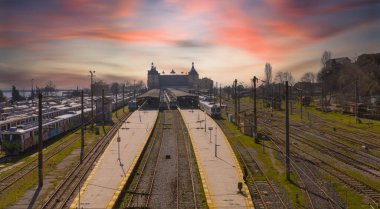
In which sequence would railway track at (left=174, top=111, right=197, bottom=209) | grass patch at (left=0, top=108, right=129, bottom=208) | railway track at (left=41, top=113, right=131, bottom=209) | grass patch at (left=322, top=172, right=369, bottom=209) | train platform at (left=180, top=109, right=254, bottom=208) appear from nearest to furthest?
grass patch at (left=322, top=172, right=369, bottom=209)
train platform at (left=180, top=109, right=254, bottom=208)
railway track at (left=174, top=111, right=197, bottom=209)
railway track at (left=41, top=113, right=131, bottom=209)
grass patch at (left=0, top=108, right=129, bottom=208)

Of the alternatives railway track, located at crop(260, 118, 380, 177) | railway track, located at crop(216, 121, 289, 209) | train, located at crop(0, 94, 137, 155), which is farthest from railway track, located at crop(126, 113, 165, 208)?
railway track, located at crop(260, 118, 380, 177)

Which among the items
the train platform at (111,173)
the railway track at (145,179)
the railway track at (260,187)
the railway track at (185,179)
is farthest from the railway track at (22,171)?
the railway track at (260,187)

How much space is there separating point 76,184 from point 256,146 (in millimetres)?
20124

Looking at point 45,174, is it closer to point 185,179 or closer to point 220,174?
point 185,179

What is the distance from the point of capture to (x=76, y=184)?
24375mm

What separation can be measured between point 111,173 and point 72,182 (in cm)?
282

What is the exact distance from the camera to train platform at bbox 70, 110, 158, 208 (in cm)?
2039

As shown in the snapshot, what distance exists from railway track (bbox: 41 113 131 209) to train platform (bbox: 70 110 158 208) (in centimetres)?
59

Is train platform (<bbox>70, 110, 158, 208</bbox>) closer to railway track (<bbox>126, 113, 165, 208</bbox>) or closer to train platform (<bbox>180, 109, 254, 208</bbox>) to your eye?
railway track (<bbox>126, 113, 165, 208</bbox>)

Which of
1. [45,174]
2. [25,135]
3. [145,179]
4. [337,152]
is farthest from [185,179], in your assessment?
[25,135]

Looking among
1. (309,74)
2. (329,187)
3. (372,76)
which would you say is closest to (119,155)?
(329,187)

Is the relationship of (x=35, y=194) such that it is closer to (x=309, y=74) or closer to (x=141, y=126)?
(x=141, y=126)

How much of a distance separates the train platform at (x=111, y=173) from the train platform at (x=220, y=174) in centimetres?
555

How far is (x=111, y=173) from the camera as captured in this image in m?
26.4
